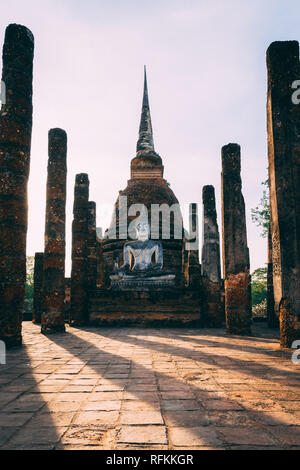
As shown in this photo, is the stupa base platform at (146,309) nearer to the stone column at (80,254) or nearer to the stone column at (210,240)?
the stone column at (80,254)


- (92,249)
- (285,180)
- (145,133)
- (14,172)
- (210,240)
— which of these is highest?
(145,133)

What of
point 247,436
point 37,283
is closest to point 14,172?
point 247,436

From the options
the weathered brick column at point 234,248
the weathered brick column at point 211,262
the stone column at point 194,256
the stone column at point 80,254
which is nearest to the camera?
the weathered brick column at point 234,248

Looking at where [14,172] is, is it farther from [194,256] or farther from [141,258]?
[141,258]

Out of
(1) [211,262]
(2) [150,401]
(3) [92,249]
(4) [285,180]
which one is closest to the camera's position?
(2) [150,401]

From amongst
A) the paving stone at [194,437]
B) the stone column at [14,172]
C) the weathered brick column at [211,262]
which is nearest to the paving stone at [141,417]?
the paving stone at [194,437]

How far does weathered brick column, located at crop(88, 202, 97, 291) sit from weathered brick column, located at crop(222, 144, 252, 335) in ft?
16.4

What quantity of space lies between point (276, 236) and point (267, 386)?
3.10m

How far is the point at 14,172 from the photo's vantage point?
634cm

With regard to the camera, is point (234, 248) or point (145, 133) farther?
point (145, 133)

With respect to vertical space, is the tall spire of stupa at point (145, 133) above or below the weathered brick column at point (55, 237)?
above

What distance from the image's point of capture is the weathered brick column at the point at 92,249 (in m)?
11.4

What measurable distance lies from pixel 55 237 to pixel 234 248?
15.1 feet

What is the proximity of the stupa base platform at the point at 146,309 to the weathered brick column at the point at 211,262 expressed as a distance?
0.40 m
